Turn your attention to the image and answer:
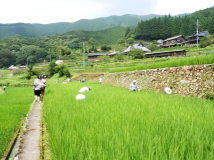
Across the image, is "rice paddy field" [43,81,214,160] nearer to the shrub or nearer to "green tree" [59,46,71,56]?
the shrub

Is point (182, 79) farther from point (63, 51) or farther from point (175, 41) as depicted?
point (63, 51)

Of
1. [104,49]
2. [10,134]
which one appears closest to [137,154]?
[10,134]

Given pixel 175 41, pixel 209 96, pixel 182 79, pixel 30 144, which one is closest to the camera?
pixel 30 144

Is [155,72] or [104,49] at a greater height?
[104,49]

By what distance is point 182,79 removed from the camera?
6.07 meters

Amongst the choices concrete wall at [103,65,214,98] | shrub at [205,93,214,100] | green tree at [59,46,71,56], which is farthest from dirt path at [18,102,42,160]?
green tree at [59,46,71,56]

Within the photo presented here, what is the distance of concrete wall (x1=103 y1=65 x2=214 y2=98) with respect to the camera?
5.02 meters

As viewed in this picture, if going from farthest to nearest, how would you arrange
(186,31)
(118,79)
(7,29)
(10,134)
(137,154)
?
(7,29) → (186,31) → (118,79) → (10,134) → (137,154)

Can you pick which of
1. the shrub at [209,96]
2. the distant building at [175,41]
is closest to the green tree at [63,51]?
the distant building at [175,41]

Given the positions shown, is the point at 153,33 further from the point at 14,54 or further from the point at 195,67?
the point at 14,54

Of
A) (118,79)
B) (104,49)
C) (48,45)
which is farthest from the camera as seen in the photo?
(48,45)

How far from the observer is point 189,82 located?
573cm

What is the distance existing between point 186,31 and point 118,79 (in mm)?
58361

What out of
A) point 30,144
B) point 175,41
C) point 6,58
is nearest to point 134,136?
point 30,144
